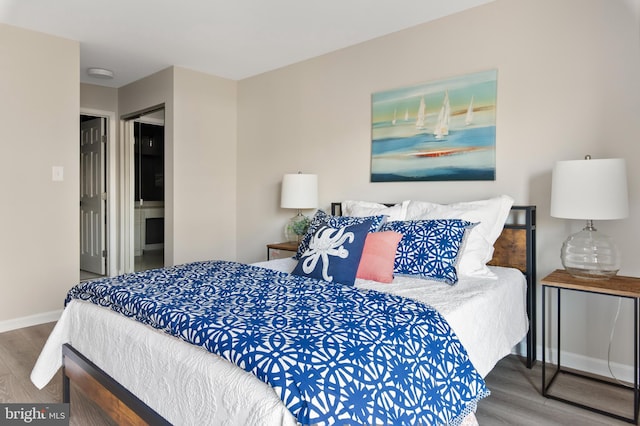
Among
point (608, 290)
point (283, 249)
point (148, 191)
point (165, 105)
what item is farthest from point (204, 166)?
point (608, 290)

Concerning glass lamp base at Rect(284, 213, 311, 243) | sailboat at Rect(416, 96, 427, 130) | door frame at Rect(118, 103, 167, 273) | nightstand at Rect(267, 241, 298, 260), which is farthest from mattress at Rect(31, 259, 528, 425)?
door frame at Rect(118, 103, 167, 273)

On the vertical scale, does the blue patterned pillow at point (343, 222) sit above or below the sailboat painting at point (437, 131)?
below

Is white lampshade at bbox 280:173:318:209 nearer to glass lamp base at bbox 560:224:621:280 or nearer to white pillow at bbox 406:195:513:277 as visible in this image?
white pillow at bbox 406:195:513:277

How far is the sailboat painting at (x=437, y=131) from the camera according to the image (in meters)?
2.76

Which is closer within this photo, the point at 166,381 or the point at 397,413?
the point at 397,413

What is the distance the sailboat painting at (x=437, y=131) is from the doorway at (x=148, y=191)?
11.4 feet

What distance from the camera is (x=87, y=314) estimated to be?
1.86 meters

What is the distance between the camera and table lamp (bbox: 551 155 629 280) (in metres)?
2.02

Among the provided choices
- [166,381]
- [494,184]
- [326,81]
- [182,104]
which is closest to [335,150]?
[326,81]

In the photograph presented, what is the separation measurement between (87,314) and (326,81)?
2.77 m

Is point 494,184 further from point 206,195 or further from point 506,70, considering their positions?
point 206,195

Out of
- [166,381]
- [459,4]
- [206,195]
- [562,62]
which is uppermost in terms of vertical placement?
[459,4]

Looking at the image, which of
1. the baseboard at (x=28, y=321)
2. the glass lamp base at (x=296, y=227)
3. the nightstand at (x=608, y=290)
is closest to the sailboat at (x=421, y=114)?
the glass lamp base at (x=296, y=227)

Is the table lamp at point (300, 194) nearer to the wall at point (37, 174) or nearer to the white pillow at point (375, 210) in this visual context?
the white pillow at point (375, 210)
